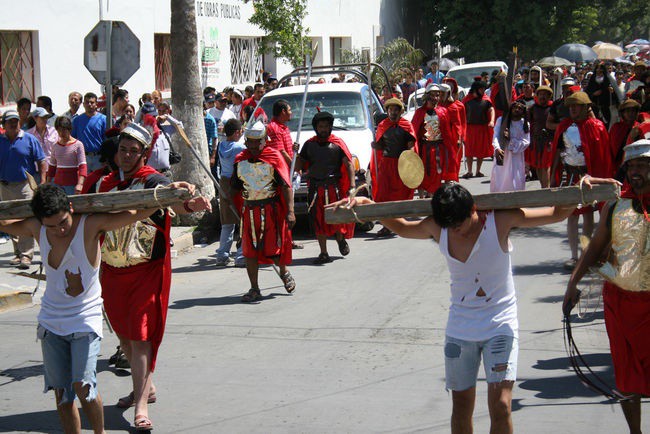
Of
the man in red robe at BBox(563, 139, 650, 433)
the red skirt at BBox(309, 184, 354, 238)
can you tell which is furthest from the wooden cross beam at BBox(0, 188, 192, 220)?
the red skirt at BBox(309, 184, 354, 238)

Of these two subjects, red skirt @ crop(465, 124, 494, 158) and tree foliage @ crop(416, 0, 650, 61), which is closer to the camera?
red skirt @ crop(465, 124, 494, 158)

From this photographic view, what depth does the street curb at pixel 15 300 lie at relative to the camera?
10125 mm

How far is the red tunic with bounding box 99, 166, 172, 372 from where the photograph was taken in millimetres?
6277

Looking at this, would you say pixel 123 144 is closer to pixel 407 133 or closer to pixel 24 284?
pixel 24 284

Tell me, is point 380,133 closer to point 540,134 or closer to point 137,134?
point 540,134

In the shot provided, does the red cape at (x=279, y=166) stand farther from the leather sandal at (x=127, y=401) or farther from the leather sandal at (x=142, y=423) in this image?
the leather sandal at (x=142, y=423)

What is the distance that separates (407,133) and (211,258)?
315 centimetres

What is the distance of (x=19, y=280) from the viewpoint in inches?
441

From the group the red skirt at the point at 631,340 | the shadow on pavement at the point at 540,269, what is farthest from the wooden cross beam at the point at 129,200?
the shadow on pavement at the point at 540,269

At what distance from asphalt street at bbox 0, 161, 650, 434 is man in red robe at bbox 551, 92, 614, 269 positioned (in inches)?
46.6

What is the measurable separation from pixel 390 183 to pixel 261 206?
13.1ft

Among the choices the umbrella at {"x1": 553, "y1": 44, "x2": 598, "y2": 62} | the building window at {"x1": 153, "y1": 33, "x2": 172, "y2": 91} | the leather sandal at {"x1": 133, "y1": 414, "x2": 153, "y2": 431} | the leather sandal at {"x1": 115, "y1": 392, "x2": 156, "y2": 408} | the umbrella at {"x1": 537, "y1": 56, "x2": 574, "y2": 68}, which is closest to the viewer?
the leather sandal at {"x1": 133, "y1": 414, "x2": 153, "y2": 431}

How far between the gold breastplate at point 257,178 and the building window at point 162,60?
40.8ft

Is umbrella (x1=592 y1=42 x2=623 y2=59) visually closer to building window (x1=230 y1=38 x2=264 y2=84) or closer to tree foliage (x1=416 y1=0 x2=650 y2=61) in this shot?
tree foliage (x1=416 y1=0 x2=650 y2=61)
